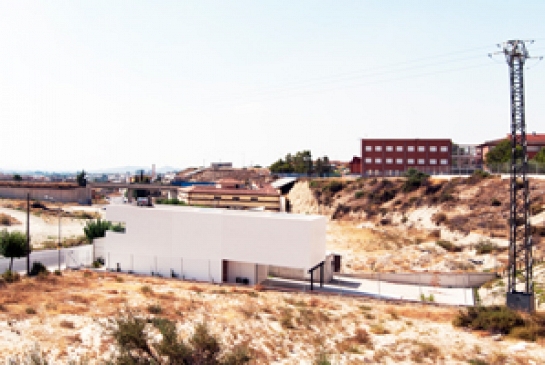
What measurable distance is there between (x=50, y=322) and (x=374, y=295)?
24818 millimetres

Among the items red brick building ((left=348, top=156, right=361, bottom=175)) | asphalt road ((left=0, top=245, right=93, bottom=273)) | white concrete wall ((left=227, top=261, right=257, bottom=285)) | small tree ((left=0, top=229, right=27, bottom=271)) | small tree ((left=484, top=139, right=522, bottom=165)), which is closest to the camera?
white concrete wall ((left=227, top=261, right=257, bottom=285))

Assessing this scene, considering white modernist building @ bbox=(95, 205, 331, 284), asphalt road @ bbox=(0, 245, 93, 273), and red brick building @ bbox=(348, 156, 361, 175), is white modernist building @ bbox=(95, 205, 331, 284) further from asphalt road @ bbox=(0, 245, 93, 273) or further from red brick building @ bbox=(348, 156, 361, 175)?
red brick building @ bbox=(348, 156, 361, 175)

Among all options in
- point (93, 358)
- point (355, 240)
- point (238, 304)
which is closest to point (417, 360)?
point (238, 304)

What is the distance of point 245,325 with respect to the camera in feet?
80.9

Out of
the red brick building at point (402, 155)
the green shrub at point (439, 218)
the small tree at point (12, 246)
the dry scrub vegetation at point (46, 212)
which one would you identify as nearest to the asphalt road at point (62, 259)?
the small tree at point (12, 246)

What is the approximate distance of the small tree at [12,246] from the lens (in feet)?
129

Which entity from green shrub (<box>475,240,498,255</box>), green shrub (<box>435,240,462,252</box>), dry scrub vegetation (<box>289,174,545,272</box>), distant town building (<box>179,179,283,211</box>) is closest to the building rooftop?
distant town building (<box>179,179,283,211</box>)

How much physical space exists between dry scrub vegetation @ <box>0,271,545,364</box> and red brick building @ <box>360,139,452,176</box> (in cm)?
8232

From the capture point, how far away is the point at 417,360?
21266 millimetres

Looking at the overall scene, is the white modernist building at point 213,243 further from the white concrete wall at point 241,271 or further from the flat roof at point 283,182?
the flat roof at point 283,182

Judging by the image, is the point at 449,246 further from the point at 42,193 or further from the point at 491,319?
the point at 42,193

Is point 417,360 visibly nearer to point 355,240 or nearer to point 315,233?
point 315,233

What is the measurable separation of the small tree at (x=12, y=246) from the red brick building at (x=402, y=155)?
8479 cm

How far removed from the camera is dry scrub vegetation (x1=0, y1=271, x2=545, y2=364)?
2050cm
